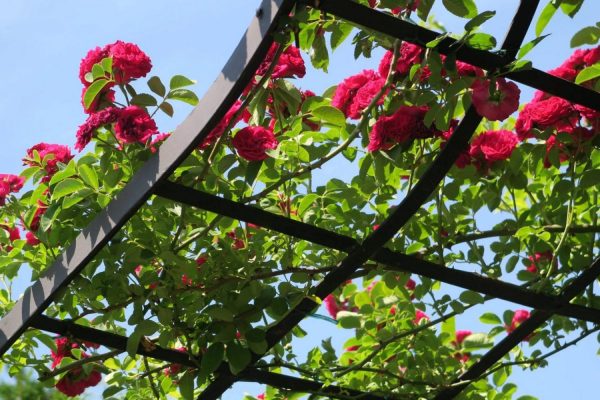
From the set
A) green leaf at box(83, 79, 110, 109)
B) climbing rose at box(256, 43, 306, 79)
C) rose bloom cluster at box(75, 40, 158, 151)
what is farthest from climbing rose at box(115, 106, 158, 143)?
climbing rose at box(256, 43, 306, 79)

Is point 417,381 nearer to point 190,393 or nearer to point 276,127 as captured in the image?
point 190,393

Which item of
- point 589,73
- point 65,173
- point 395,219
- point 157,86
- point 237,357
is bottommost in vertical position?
point 237,357

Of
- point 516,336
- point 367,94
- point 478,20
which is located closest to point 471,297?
point 516,336

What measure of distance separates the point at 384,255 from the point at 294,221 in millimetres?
316

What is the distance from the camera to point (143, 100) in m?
2.75

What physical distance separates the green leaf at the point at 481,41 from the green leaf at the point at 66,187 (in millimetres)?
1114

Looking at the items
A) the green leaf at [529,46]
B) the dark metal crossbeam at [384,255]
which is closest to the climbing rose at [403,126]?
the dark metal crossbeam at [384,255]

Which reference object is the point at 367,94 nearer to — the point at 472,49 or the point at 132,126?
the point at 472,49

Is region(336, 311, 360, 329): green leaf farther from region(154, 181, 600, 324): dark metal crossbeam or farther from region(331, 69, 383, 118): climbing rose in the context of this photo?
region(331, 69, 383, 118): climbing rose

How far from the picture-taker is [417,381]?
354 centimetres

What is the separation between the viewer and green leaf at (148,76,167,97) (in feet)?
9.02

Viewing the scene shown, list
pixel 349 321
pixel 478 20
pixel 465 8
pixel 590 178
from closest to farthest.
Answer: pixel 478 20 < pixel 465 8 < pixel 590 178 < pixel 349 321

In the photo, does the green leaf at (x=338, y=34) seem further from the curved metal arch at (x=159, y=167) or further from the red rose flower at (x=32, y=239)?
the red rose flower at (x=32, y=239)

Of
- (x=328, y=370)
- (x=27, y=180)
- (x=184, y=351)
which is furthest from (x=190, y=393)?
(x=27, y=180)
